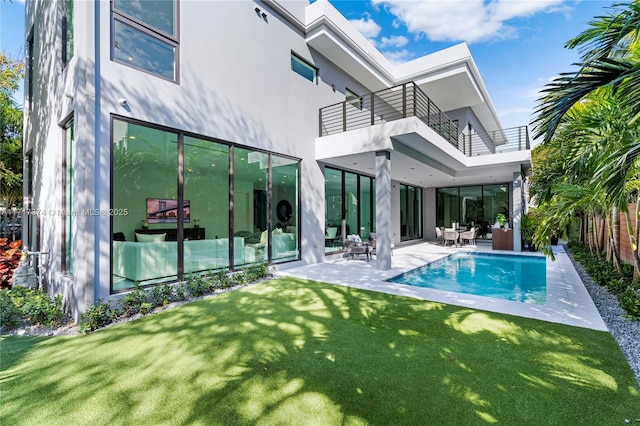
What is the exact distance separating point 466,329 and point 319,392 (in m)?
2.57

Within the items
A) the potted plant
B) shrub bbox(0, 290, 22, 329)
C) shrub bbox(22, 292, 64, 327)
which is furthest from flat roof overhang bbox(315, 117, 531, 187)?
shrub bbox(0, 290, 22, 329)

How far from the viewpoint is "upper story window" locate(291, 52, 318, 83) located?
31.6 feet

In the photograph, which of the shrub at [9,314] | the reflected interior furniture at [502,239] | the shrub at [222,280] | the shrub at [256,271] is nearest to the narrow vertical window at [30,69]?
the shrub at [9,314]

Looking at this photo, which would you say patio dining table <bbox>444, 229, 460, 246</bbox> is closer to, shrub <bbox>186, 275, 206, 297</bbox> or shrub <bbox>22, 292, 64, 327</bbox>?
shrub <bbox>186, 275, 206, 297</bbox>

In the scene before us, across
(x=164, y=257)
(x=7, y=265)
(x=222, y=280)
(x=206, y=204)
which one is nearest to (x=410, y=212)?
(x=206, y=204)

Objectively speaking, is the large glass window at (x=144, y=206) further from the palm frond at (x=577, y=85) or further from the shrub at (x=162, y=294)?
the palm frond at (x=577, y=85)

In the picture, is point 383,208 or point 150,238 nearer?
point 150,238

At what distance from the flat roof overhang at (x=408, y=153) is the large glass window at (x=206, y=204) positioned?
366 centimetres

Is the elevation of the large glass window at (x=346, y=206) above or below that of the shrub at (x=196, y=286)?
above

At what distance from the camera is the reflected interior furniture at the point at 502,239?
44.9 ft

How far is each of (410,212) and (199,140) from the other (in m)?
14.3

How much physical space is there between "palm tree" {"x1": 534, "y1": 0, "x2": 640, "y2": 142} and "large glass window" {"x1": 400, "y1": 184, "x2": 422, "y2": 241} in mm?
13448

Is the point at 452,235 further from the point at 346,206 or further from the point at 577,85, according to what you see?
the point at 577,85

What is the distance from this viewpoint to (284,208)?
905 cm
